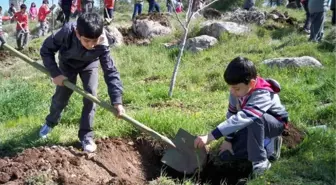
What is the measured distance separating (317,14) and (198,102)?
4096mm

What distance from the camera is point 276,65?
7.34 meters

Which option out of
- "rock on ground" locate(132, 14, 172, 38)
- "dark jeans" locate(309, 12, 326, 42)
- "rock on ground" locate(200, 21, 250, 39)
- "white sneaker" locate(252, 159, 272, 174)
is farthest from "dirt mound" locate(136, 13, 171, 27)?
"white sneaker" locate(252, 159, 272, 174)

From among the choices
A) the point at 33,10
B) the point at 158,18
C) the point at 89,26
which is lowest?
the point at 33,10

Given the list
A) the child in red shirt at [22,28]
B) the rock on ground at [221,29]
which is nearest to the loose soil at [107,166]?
the rock on ground at [221,29]

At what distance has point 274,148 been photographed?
3.79 metres

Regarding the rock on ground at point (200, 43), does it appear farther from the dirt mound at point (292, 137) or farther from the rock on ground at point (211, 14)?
the dirt mound at point (292, 137)

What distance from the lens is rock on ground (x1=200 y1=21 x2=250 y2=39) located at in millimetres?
11102

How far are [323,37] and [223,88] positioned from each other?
12.9 feet

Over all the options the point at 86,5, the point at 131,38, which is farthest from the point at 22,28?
the point at 131,38

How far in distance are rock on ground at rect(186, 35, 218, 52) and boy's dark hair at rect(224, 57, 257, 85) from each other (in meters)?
6.93

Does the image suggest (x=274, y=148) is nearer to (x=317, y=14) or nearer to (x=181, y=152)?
(x=181, y=152)

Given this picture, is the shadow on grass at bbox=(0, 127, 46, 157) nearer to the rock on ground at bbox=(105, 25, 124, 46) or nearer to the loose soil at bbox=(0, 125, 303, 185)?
Result: the loose soil at bbox=(0, 125, 303, 185)

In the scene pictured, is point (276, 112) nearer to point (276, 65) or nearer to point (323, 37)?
point (276, 65)

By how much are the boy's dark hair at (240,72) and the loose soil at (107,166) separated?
835 mm
